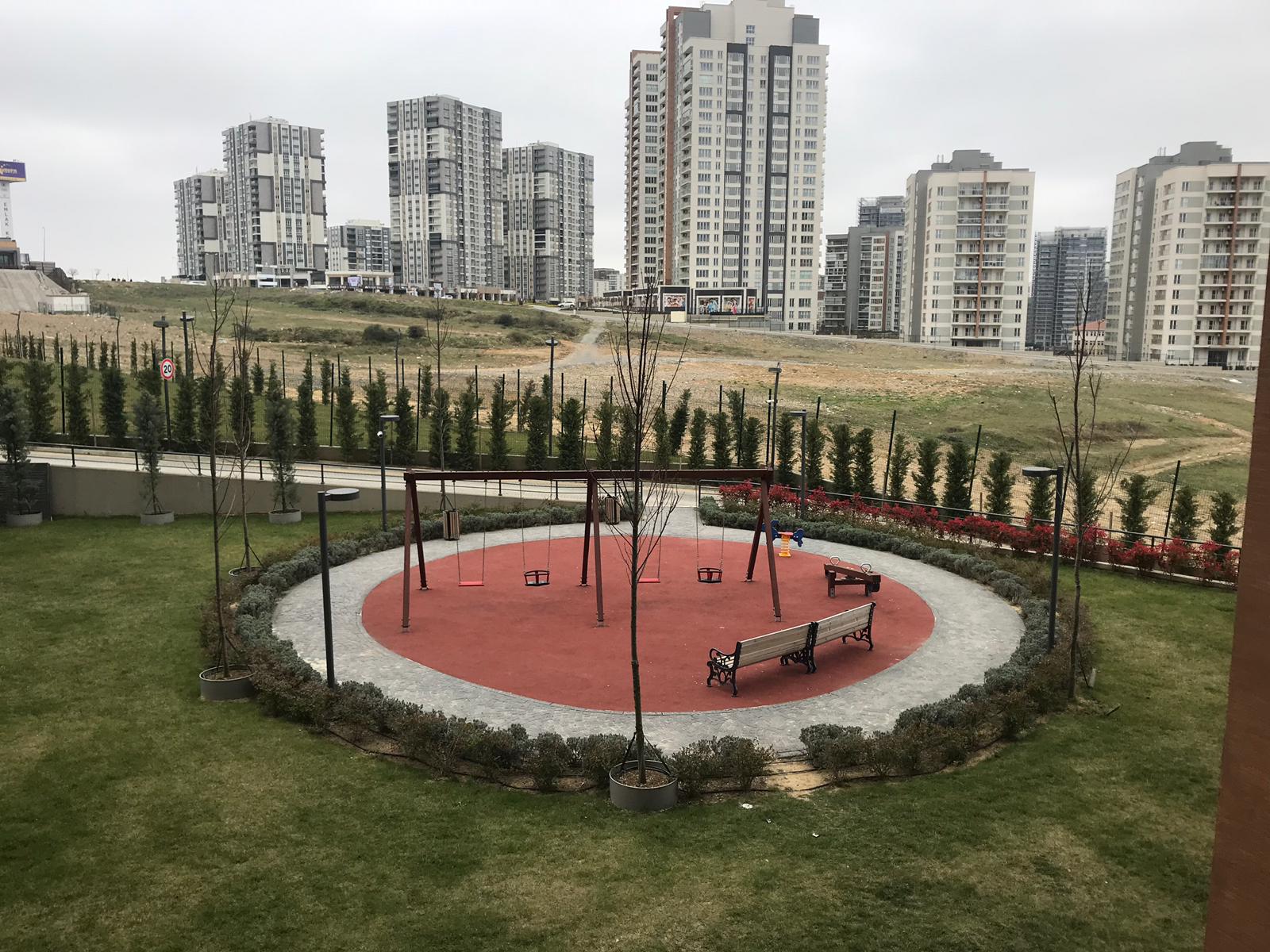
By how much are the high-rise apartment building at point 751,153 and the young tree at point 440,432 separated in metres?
86.2

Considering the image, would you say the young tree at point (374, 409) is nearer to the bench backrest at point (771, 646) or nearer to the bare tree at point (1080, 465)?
the bare tree at point (1080, 465)

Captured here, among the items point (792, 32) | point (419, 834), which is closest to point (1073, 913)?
point (419, 834)

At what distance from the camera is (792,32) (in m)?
118

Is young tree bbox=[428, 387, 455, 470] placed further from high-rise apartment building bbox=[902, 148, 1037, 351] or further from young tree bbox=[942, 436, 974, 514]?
high-rise apartment building bbox=[902, 148, 1037, 351]

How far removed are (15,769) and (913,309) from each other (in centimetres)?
11224

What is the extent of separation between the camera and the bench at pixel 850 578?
2003 centimetres

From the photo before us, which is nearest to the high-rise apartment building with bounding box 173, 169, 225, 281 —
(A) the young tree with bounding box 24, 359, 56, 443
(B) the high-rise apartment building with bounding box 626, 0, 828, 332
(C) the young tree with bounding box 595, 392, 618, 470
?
(B) the high-rise apartment building with bounding box 626, 0, 828, 332

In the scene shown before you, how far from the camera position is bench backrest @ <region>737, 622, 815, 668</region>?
46.5ft

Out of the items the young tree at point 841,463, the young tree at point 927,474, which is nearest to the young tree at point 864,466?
the young tree at point 841,463

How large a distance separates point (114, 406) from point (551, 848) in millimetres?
33743

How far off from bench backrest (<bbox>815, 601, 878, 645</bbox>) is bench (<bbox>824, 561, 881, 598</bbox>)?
321 cm

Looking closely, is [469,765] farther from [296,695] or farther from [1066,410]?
[1066,410]

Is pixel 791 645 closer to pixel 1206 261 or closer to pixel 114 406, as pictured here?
pixel 114 406

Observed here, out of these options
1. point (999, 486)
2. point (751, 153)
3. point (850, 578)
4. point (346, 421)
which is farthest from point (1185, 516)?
point (751, 153)
